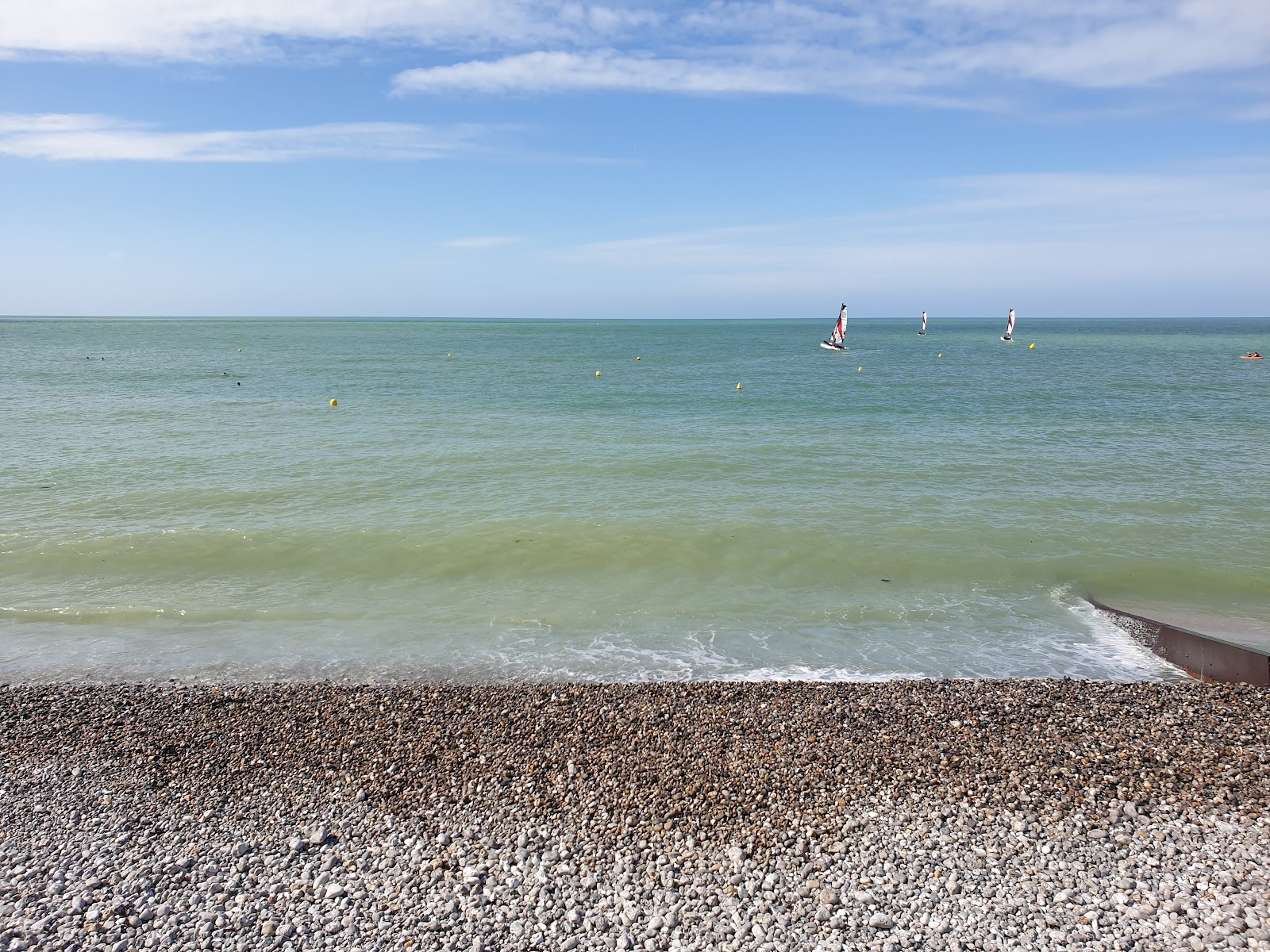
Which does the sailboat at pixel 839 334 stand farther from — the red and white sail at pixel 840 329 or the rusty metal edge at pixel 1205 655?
the rusty metal edge at pixel 1205 655

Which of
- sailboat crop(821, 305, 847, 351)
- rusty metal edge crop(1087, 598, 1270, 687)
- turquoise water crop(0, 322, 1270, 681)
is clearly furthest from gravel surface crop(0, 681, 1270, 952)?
sailboat crop(821, 305, 847, 351)

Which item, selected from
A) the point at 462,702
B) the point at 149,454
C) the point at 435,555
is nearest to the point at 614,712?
the point at 462,702

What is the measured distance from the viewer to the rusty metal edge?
938 cm

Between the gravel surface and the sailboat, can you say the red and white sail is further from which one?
the gravel surface

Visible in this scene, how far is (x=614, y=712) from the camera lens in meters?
8.41

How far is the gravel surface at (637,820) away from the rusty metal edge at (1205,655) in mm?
791

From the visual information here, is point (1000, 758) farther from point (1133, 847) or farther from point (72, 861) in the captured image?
point (72, 861)

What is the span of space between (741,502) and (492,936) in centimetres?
1359

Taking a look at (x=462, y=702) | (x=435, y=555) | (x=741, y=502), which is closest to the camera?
(x=462, y=702)

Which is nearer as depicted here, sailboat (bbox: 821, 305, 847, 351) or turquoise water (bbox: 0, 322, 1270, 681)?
turquoise water (bbox: 0, 322, 1270, 681)

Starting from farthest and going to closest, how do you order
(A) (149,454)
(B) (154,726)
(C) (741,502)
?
1. (A) (149,454)
2. (C) (741,502)
3. (B) (154,726)

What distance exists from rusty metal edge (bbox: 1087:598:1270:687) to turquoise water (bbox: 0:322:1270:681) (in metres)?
0.24

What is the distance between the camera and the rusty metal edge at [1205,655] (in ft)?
30.8

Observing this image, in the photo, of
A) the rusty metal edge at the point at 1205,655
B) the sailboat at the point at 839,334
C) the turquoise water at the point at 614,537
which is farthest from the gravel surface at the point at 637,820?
the sailboat at the point at 839,334
